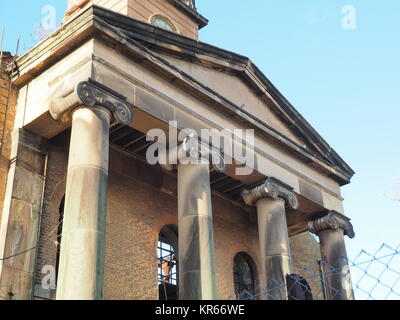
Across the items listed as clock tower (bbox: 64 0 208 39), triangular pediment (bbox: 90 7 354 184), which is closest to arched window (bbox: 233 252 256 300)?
triangular pediment (bbox: 90 7 354 184)

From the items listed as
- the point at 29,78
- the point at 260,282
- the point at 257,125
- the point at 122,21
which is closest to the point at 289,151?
the point at 257,125

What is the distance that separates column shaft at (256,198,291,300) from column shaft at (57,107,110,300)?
603 centimetres

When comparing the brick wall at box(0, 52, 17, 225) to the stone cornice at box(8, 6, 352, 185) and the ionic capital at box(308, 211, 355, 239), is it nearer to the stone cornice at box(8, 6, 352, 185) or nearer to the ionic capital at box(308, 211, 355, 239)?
the stone cornice at box(8, 6, 352, 185)

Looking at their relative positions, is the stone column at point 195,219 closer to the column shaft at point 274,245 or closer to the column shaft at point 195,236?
the column shaft at point 195,236

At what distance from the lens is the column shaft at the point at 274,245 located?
1501 centimetres

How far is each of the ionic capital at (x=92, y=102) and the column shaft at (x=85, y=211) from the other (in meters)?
0.18

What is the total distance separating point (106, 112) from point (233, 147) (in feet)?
15.5

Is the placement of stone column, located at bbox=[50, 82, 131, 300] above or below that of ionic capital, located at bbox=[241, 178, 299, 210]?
below

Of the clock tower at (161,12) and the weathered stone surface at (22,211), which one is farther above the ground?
the clock tower at (161,12)

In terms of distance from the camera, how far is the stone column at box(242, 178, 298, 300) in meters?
15.1

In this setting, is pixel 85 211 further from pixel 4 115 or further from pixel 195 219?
pixel 4 115

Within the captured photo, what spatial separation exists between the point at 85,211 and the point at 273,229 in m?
6.86

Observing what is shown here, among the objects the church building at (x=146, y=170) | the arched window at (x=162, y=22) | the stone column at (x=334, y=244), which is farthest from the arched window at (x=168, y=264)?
the arched window at (x=162, y=22)

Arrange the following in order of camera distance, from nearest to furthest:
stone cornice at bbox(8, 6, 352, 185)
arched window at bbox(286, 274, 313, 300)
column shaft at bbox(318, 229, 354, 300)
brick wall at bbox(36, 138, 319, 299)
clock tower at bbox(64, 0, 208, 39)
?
arched window at bbox(286, 274, 313, 300) < stone cornice at bbox(8, 6, 352, 185) < brick wall at bbox(36, 138, 319, 299) < column shaft at bbox(318, 229, 354, 300) < clock tower at bbox(64, 0, 208, 39)
